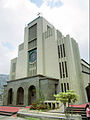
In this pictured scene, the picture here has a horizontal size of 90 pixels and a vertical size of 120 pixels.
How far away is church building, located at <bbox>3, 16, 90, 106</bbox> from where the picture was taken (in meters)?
16.3

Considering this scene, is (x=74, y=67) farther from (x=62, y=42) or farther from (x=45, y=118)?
(x=45, y=118)

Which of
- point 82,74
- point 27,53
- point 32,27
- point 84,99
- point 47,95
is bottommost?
point 84,99

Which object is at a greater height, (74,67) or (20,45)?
(20,45)

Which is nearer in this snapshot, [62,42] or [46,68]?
[62,42]

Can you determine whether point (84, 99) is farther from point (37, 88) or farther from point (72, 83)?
point (37, 88)

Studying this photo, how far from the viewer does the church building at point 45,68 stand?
642 inches

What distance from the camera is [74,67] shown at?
16875 mm

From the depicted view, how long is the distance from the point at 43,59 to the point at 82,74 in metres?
8.33

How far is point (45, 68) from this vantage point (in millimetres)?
20562

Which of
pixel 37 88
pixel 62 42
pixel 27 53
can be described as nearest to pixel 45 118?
pixel 37 88

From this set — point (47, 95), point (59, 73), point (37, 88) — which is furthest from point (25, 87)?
point (59, 73)

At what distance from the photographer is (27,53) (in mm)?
25562

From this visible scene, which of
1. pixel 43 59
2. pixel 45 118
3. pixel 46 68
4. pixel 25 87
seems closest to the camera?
pixel 45 118

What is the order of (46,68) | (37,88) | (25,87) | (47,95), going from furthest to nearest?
(46,68) → (25,87) → (37,88) → (47,95)
